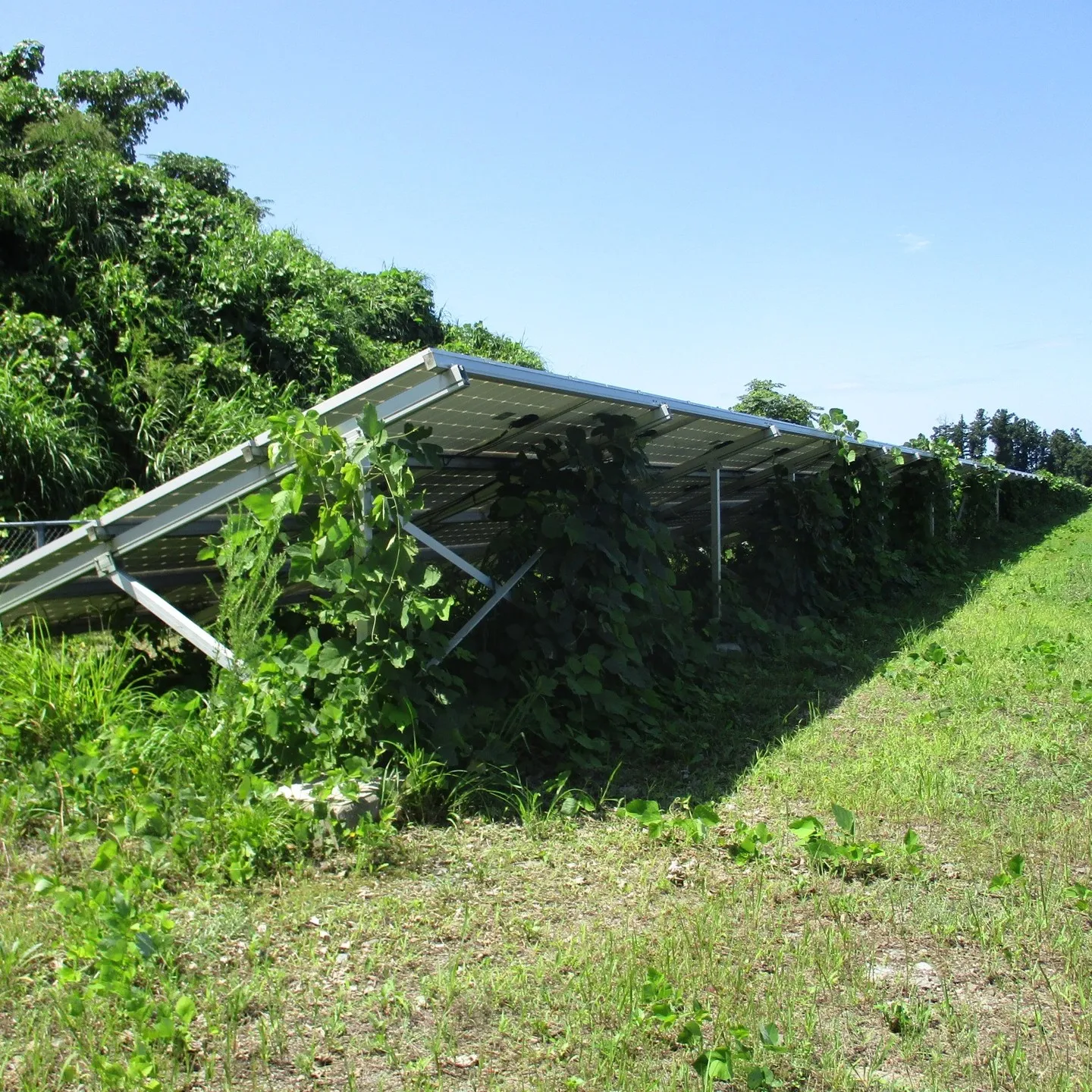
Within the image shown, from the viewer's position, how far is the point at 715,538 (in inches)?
351

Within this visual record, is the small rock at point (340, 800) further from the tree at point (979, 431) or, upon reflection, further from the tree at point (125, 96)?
the tree at point (979, 431)

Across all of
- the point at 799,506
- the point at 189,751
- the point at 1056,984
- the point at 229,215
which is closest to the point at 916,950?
the point at 1056,984

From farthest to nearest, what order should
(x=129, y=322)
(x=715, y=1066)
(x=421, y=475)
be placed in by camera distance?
(x=129, y=322) → (x=421, y=475) → (x=715, y=1066)

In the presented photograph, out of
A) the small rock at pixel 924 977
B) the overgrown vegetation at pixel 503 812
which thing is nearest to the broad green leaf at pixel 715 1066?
the overgrown vegetation at pixel 503 812

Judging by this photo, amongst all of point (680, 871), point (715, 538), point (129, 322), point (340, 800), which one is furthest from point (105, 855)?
point (129, 322)

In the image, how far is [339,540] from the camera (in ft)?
14.9

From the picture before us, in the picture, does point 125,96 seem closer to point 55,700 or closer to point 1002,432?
point 55,700

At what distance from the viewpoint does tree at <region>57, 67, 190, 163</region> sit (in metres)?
28.1

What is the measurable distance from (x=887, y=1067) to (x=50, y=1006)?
2210 mm

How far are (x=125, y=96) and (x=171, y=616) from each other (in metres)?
28.6

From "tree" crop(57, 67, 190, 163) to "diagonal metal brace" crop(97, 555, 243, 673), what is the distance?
Result: 989 inches

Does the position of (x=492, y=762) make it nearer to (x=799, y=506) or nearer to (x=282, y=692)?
(x=282, y=692)

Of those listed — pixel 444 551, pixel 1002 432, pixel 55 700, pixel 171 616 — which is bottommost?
pixel 55 700

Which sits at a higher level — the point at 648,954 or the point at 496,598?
the point at 496,598
